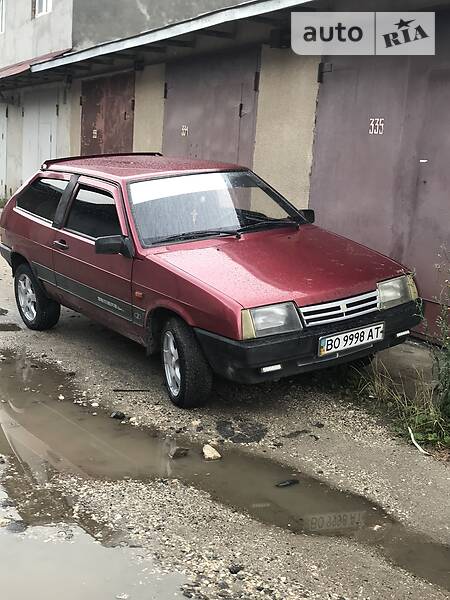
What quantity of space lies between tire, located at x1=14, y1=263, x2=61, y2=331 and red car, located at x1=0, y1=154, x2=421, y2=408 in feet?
0.87

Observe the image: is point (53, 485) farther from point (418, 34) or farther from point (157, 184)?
point (418, 34)

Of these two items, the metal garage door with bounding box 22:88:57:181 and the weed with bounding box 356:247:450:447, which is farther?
the metal garage door with bounding box 22:88:57:181

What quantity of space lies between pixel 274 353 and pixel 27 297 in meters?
3.66

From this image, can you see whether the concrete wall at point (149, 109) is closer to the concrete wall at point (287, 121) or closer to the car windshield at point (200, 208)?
the concrete wall at point (287, 121)

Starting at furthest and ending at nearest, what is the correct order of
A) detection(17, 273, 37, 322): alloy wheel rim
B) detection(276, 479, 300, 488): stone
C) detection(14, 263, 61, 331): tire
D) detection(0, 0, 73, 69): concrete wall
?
detection(0, 0, 73, 69): concrete wall < detection(17, 273, 37, 322): alloy wheel rim < detection(14, 263, 61, 331): tire < detection(276, 479, 300, 488): stone

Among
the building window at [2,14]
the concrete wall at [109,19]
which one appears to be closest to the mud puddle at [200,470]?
the concrete wall at [109,19]

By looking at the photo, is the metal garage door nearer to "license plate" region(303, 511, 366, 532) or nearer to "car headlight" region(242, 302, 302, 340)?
"car headlight" region(242, 302, 302, 340)

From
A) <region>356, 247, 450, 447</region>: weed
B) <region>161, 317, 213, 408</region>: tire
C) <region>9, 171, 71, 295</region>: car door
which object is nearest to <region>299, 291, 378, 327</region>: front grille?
<region>356, 247, 450, 447</region>: weed

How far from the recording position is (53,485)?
12.6 feet

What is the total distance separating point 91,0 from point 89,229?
11285mm

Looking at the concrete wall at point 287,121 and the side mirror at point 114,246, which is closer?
the side mirror at point 114,246

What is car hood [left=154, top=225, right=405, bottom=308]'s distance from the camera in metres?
4.50

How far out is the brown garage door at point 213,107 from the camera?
364 inches

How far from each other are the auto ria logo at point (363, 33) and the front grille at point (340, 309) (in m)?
3.09
